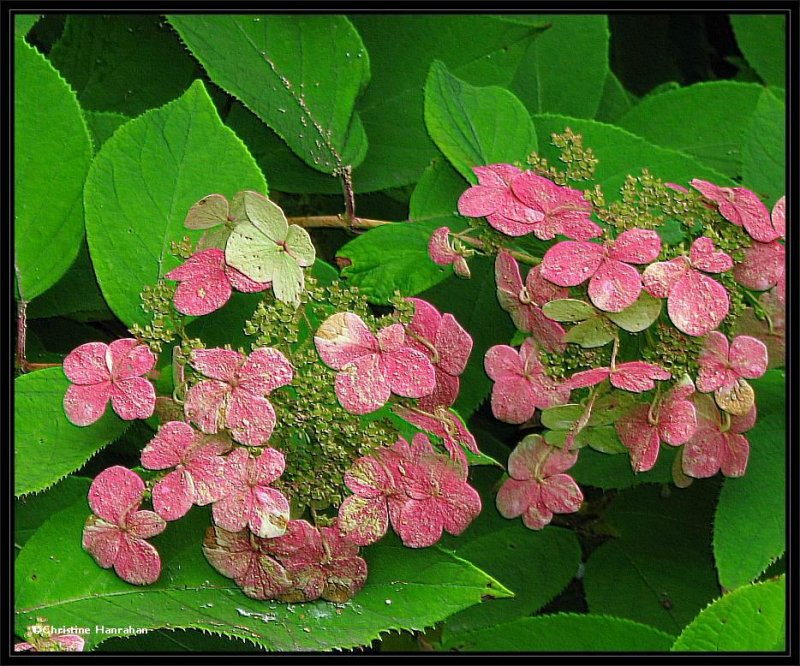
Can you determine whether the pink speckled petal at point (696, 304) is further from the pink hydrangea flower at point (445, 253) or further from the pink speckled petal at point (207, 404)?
the pink speckled petal at point (207, 404)

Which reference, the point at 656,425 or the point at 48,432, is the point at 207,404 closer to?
the point at 48,432

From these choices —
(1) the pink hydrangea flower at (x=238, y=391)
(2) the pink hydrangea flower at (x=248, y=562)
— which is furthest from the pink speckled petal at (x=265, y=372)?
(2) the pink hydrangea flower at (x=248, y=562)

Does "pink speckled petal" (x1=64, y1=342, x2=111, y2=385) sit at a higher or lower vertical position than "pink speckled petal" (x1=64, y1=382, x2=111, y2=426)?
higher

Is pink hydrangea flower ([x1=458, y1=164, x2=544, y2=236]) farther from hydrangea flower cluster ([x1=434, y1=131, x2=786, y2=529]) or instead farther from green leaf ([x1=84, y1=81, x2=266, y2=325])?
green leaf ([x1=84, y1=81, x2=266, y2=325])

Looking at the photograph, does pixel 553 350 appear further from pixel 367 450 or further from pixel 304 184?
pixel 304 184

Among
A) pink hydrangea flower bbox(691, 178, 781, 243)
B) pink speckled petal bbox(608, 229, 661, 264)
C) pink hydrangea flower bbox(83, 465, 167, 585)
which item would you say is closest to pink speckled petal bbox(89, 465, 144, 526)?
pink hydrangea flower bbox(83, 465, 167, 585)

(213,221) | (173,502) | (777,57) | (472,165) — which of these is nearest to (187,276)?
(213,221)
